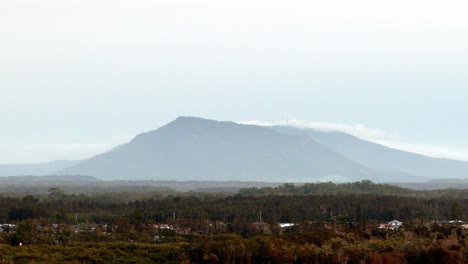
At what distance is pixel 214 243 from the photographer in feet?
143

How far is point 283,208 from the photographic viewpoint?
7225cm

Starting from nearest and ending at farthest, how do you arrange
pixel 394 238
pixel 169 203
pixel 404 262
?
1. pixel 404 262
2. pixel 394 238
3. pixel 169 203

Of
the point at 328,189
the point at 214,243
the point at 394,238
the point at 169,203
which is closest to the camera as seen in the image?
the point at 214,243

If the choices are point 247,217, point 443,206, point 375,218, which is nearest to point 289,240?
point 247,217

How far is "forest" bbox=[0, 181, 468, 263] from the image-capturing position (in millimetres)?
42312

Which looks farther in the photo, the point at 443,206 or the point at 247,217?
the point at 443,206

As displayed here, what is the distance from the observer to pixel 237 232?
5600 centimetres

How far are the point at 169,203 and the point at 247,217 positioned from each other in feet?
46.3

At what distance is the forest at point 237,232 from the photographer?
4231 cm

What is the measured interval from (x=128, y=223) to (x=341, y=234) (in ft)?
56.1

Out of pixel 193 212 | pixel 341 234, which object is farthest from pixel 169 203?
pixel 341 234

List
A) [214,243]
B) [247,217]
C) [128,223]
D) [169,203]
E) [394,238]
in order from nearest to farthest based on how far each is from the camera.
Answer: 1. [214,243]
2. [394,238]
3. [128,223]
4. [247,217]
5. [169,203]

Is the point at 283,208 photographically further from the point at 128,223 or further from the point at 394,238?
the point at 394,238

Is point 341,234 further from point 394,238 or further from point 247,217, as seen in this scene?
point 247,217
